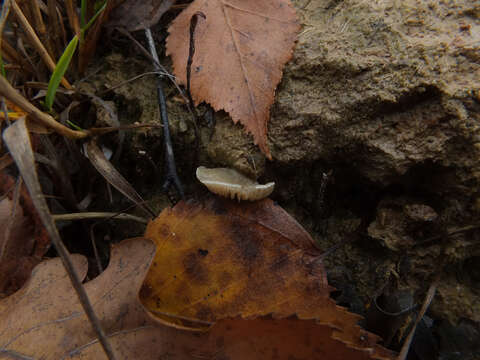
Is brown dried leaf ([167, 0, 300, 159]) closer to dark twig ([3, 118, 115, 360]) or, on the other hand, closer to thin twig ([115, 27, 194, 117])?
thin twig ([115, 27, 194, 117])

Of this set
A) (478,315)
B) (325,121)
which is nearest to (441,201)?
(478,315)

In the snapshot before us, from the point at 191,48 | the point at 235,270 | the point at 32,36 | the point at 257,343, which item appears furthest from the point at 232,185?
the point at 32,36

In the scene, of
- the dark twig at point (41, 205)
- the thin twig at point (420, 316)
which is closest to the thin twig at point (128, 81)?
the dark twig at point (41, 205)

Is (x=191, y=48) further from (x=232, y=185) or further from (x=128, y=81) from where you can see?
(x=232, y=185)

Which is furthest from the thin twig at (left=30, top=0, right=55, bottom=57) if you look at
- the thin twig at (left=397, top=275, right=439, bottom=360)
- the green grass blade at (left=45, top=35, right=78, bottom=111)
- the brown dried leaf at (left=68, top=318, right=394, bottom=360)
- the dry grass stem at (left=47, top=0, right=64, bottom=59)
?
the thin twig at (left=397, top=275, right=439, bottom=360)

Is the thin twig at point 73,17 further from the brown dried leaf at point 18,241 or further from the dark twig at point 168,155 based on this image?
the brown dried leaf at point 18,241

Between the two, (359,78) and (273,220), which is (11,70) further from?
(359,78)
